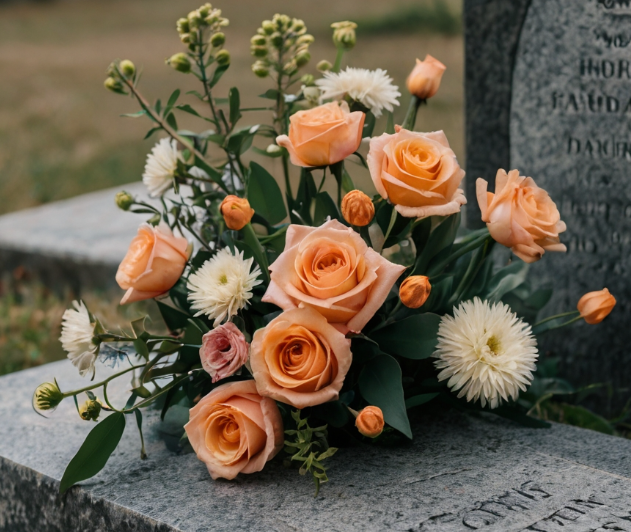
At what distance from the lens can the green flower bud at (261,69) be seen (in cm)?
161

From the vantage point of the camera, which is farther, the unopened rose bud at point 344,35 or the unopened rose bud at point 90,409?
the unopened rose bud at point 344,35

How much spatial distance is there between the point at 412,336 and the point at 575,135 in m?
0.91

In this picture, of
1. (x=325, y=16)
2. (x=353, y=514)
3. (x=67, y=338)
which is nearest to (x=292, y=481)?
(x=353, y=514)

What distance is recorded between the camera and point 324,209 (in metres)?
1.51

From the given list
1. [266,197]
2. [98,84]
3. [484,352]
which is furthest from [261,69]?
[98,84]

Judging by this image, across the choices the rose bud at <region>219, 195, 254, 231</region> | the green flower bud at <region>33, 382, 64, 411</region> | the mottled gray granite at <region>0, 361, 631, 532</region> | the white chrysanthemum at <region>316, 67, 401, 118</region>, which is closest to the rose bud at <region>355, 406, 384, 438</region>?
the mottled gray granite at <region>0, 361, 631, 532</region>

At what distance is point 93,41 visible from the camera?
1096 centimetres

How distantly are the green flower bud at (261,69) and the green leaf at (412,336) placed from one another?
1.90 ft

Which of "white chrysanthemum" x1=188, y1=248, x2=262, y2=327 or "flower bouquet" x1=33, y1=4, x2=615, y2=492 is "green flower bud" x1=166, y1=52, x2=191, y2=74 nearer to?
"flower bouquet" x1=33, y1=4, x2=615, y2=492

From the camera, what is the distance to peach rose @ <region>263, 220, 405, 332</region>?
124cm

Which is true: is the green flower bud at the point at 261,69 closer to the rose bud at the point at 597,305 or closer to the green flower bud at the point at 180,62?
the green flower bud at the point at 180,62

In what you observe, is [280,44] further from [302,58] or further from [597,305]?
[597,305]

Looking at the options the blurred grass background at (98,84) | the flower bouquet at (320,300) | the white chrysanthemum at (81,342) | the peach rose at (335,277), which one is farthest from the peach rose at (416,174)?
the blurred grass background at (98,84)

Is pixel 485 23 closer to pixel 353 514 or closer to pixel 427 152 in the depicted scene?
pixel 427 152
